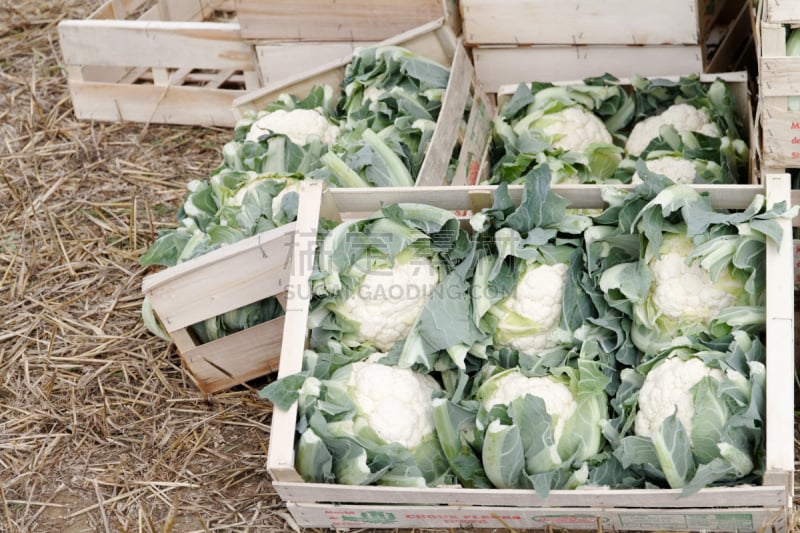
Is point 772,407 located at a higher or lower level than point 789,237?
lower

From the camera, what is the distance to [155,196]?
409cm

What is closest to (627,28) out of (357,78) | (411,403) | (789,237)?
(357,78)

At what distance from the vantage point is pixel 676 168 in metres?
2.94

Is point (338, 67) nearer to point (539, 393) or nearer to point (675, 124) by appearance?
point (675, 124)

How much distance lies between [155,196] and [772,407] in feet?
9.22

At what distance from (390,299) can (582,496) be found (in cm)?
72

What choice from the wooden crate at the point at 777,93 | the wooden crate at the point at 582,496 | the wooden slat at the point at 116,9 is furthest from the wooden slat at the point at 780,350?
the wooden slat at the point at 116,9

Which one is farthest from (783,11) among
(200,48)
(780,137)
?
(200,48)

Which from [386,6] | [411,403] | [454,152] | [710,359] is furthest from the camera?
[386,6]

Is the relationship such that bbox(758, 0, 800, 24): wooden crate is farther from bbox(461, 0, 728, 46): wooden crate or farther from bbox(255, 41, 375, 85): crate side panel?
bbox(255, 41, 375, 85): crate side panel

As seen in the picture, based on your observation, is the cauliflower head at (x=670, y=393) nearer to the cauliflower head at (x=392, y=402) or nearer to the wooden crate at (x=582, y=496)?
the wooden crate at (x=582, y=496)

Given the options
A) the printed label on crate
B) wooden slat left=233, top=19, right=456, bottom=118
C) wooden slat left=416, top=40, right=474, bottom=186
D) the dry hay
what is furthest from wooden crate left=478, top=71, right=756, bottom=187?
the dry hay

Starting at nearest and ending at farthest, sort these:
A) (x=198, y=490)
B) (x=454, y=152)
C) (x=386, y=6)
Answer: (x=198, y=490)
(x=454, y=152)
(x=386, y=6)

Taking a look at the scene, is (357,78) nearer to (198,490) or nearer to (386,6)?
(386,6)
